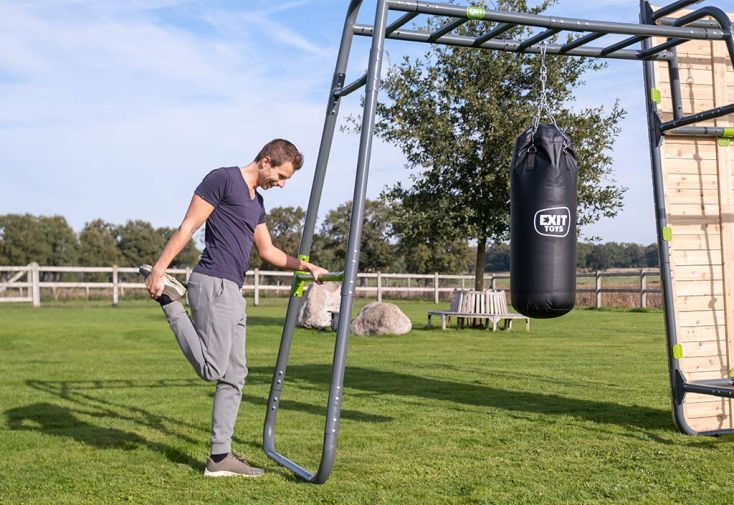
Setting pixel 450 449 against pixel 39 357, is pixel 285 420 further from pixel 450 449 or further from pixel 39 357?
pixel 39 357

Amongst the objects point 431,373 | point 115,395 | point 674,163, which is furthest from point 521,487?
point 431,373

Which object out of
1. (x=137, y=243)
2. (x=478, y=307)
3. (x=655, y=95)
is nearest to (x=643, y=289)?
(x=478, y=307)

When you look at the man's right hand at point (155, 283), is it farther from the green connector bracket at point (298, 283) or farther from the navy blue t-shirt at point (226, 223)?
the green connector bracket at point (298, 283)

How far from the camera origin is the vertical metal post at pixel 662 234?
262 inches

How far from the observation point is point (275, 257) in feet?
18.6

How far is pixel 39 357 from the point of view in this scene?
1291 cm

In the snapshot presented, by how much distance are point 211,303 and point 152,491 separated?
3.59ft

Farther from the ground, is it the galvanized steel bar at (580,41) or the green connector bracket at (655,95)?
the galvanized steel bar at (580,41)

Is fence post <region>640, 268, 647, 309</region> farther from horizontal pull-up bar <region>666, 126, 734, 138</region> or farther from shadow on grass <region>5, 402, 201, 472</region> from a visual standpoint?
shadow on grass <region>5, 402, 201, 472</region>

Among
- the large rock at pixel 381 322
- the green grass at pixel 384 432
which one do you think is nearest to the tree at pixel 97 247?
the large rock at pixel 381 322

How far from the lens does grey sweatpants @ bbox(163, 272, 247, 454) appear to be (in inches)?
199

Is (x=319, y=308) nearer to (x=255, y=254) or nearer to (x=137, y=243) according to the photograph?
(x=255, y=254)

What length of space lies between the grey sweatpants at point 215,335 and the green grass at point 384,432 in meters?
0.38

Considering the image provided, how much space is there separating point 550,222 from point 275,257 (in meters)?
1.79
